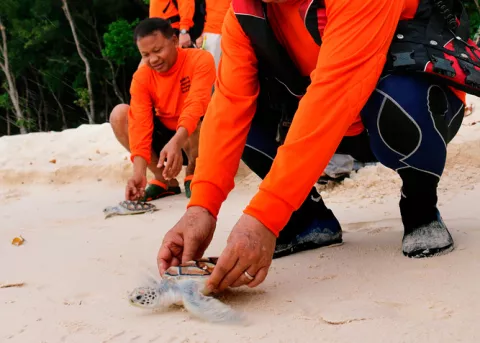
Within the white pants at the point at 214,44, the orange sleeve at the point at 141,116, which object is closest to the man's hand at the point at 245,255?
the orange sleeve at the point at 141,116

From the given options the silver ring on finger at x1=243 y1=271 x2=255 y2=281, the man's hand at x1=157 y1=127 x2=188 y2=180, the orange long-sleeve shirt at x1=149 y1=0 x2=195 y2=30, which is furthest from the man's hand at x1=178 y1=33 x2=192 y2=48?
the silver ring on finger at x1=243 y1=271 x2=255 y2=281

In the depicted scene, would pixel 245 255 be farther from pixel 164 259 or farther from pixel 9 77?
pixel 9 77

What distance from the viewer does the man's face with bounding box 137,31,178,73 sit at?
3.31m

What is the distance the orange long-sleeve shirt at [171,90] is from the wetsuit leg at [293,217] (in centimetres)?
145

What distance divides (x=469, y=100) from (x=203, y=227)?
3.30 m

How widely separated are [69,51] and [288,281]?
43.3ft

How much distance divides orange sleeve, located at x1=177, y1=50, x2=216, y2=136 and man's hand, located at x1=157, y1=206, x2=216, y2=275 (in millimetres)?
1605

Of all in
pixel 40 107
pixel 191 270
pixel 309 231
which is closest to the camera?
pixel 191 270

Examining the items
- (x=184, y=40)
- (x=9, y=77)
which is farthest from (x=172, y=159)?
(x=9, y=77)

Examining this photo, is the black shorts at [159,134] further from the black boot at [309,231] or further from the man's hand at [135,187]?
the black boot at [309,231]

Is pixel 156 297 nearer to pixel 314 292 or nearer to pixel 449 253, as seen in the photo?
pixel 314 292

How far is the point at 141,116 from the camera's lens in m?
3.29

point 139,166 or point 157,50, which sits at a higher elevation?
point 157,50

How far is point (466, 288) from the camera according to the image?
1295 mm
